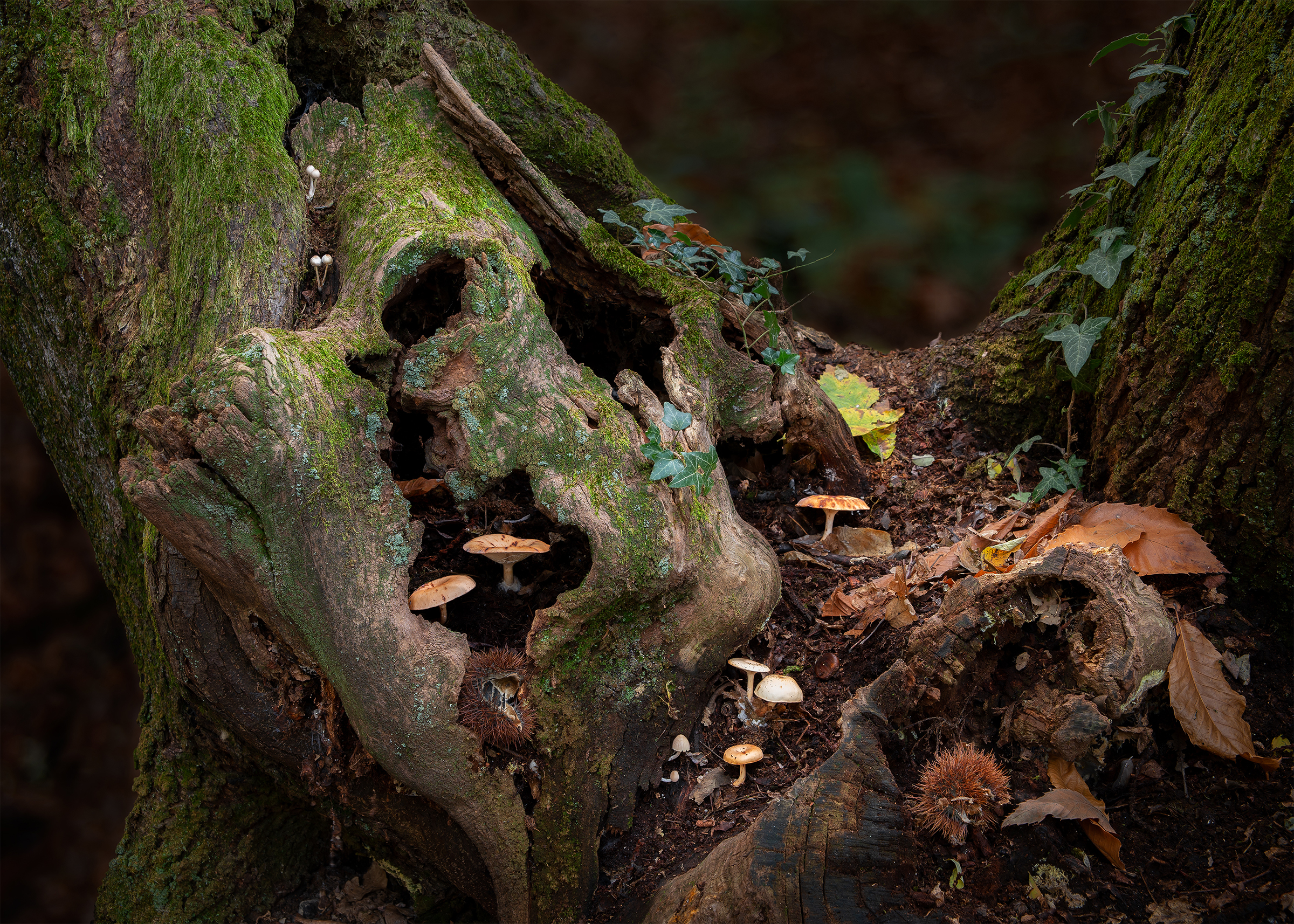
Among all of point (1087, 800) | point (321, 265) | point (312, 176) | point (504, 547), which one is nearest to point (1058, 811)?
point (1087, 800)

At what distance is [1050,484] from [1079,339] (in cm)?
52

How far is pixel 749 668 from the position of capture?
2.20 meters

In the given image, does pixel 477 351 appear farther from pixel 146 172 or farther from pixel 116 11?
pixel 116 11

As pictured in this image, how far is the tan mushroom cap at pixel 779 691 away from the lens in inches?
84.2

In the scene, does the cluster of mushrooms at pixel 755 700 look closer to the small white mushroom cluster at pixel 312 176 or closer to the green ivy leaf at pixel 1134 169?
the green ivy leaf at pixel 1134 169

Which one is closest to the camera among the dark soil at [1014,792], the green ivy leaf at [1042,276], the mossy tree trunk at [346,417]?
the dark soil at [1014,792]

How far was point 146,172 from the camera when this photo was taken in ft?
8.81

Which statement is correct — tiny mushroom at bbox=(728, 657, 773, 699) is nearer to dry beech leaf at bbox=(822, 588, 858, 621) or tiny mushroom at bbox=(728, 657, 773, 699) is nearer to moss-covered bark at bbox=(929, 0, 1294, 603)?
dry beech leaf at bbox=(822, 588, 858, 621)

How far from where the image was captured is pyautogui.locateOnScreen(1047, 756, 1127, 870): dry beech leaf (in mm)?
1747

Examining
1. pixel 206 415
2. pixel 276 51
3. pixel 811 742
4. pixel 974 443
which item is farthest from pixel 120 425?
pixel 974 443

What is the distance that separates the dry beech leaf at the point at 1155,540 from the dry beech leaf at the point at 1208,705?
0.81 ft

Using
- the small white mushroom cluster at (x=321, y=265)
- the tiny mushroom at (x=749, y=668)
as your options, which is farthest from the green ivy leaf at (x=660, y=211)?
the tiny mushroom at (x=749, y=668)

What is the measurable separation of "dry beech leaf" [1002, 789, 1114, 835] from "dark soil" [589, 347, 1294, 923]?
48mm

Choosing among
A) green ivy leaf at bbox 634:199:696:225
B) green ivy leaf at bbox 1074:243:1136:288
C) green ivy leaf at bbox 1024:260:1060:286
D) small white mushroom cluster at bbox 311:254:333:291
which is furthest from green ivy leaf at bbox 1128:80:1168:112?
small white mushroom cluster at bbox 311:254:333:291
